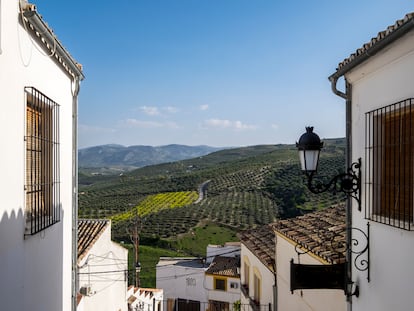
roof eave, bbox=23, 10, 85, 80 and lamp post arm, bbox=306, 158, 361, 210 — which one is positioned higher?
roof eave, bbox=23, 10, 85, 80

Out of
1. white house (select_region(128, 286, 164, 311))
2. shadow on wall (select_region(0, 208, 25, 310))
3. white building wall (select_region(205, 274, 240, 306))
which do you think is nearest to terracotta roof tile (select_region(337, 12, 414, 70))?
shadow on wall (select_region(0, 208, 25, 310))

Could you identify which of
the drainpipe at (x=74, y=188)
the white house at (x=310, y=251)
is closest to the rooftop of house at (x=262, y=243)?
the white house at (x=310, y=251)

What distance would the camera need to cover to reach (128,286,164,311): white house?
1861 centimetres

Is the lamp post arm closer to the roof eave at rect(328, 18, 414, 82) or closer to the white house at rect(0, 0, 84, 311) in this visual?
the roof eave at rect(328, 18, 414, 82)

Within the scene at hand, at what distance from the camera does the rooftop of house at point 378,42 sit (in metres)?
3.54

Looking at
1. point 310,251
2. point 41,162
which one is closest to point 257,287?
point 310,251

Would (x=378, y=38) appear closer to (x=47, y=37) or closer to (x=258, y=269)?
(x=47, y=37)

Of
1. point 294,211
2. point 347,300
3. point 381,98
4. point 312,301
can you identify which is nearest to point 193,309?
point 294,211

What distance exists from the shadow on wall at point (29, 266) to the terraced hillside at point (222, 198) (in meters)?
28.9

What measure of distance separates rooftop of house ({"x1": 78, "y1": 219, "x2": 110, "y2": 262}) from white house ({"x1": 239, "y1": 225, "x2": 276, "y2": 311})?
4.28m

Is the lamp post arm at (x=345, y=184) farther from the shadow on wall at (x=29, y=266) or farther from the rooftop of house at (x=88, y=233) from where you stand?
the rooftop of house at (x=88, y=233)

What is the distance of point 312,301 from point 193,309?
2311 centimetres

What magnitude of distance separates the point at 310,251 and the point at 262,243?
5.27m

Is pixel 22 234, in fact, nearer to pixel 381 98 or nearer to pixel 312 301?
pixel 381 98
